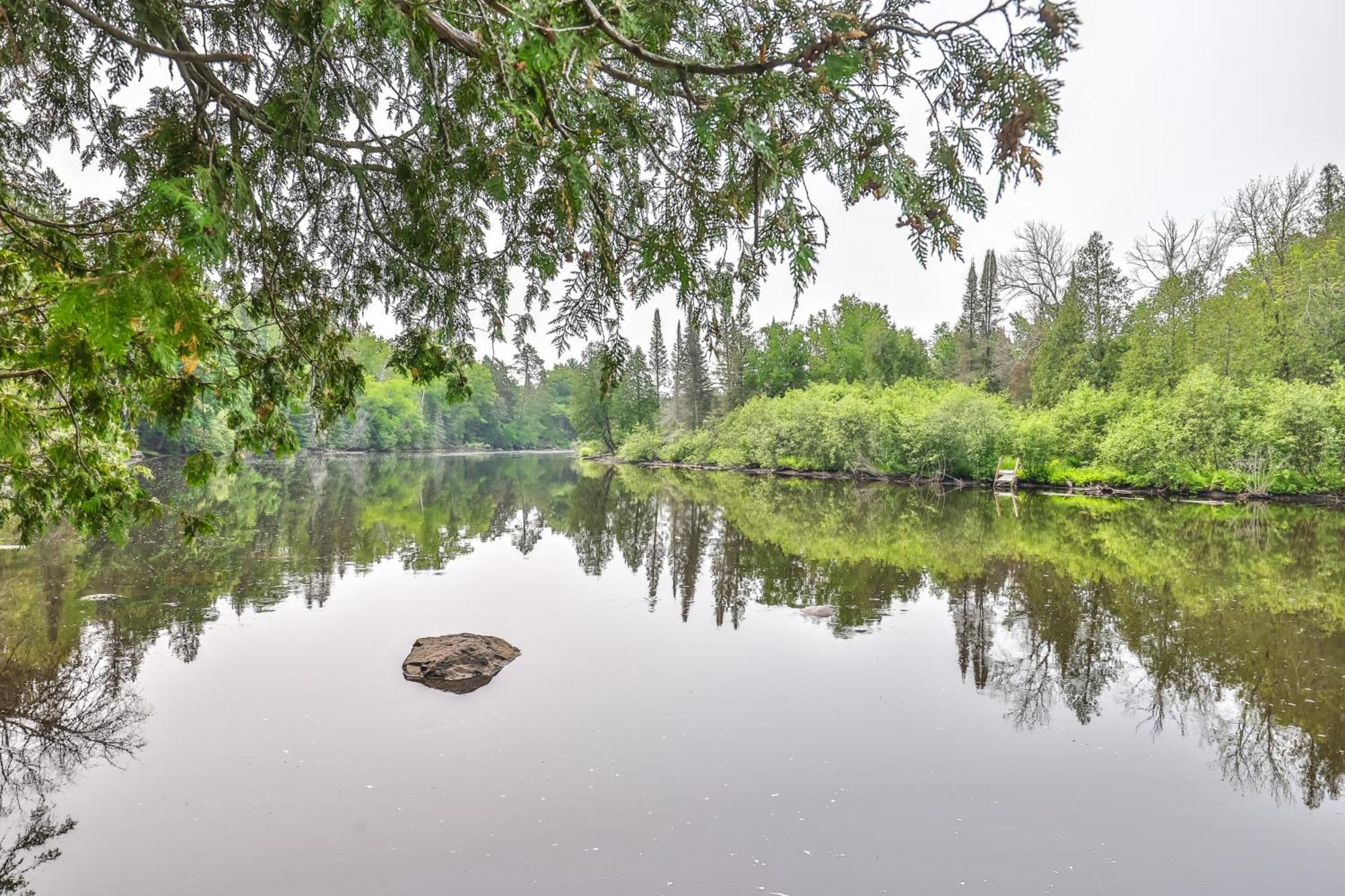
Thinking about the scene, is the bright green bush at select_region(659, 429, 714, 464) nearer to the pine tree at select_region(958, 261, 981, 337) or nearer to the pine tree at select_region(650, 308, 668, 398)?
the pine tree at select_region(650, 308, 668, 398)

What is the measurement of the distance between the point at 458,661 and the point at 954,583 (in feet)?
28.4

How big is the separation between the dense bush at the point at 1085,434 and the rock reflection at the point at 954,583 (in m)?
3.39

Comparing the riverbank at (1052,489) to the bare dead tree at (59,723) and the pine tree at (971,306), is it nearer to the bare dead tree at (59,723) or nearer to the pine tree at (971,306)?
the pine tree at (971,306)

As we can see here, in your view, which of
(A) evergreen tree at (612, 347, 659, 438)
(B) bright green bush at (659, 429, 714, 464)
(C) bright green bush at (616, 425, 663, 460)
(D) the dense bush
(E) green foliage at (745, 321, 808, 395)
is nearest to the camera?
(D) the dense bush

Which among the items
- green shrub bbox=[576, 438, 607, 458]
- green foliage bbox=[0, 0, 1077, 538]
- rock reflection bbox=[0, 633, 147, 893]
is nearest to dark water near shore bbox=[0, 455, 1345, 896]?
rock reflection bbox=[0, 633, 147, 893]

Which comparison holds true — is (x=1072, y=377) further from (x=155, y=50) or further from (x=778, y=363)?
(x=155, y=50)

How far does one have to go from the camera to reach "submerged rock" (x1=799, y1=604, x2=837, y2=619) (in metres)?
9.87

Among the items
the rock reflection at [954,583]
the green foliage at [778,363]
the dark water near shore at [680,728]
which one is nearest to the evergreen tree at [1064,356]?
the rock reflection at [954,583]

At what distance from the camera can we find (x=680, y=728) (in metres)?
6.25

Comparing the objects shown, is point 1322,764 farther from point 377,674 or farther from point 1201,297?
point 1201,297

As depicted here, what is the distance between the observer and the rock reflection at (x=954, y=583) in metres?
6.66

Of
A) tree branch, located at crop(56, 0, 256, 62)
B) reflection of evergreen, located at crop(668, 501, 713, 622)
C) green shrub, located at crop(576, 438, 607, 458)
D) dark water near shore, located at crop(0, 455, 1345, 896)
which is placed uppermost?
tree branch, located at crop(56, 0, 256, 62)

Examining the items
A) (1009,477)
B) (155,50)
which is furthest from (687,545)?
(1009,477)

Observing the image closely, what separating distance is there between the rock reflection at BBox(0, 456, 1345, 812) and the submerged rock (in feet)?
0.33
